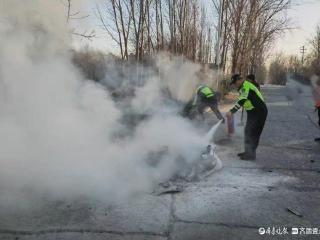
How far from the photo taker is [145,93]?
12.1 meters

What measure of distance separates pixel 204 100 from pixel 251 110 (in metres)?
4.06

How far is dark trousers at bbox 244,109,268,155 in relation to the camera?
26.4 ft

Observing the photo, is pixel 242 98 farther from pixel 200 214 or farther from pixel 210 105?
pixel 210 105

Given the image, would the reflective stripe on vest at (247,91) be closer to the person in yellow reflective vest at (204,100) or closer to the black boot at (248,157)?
the black boot at (248,157)

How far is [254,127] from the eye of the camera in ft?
26.7

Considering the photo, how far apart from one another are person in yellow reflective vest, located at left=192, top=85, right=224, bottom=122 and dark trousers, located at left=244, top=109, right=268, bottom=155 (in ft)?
11.9

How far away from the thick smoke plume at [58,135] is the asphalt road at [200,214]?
475 millimetres

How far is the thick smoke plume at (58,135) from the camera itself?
5.56 metres

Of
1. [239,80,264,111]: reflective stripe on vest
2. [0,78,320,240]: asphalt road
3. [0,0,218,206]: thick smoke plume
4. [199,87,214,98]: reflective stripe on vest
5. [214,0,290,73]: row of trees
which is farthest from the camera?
[214,0,290,73]: row of trees

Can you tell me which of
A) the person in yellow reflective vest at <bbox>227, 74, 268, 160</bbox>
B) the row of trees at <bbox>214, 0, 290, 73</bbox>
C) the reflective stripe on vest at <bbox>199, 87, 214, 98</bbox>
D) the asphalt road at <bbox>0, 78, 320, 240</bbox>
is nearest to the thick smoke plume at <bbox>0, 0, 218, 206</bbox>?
the asphalt road at <bbox>0, 78, 320, 240</bbox>

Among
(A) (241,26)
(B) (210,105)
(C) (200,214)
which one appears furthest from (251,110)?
(A) (241,26)

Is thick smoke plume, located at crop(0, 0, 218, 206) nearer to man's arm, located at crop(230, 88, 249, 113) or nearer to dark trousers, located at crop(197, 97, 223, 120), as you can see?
man's arm, located at crop(230, 88, 249, 113)

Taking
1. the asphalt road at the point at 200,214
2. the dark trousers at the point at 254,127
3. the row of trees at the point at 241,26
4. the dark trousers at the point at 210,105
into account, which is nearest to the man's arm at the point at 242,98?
the dark trousers at the point at 254,127

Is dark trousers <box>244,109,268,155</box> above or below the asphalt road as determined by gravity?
above
